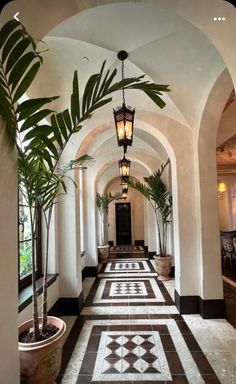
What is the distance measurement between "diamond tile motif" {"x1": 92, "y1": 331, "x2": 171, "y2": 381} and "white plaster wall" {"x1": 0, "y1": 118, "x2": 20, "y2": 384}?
1297 millimetres

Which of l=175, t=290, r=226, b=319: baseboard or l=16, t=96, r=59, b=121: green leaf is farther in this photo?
l=175, t=290, r=226, b=319: baseboard

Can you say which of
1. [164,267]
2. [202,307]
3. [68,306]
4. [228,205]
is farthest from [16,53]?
[228,205]

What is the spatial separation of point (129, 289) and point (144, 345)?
8.05 feet

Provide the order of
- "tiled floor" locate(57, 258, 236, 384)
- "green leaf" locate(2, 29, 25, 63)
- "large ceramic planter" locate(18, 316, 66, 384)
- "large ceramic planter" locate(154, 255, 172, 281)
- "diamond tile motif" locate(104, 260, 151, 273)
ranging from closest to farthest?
"green leaf" locate(2, 29, 25, 63), "large ceramic planter" locate(18, 316, 66, 384), "tiled floor" locate(57, 258, 236, 384), "large ceramic planter" locate(154, 255, 172, 281), "diamond tile motif" locate(104, 260, 151, 273)

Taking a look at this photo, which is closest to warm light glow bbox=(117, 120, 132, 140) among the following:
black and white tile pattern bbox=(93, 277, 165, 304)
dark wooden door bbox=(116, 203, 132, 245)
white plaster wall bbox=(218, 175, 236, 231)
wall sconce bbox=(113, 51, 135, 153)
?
wall sconce bbox=(113, 51, 135, 153)

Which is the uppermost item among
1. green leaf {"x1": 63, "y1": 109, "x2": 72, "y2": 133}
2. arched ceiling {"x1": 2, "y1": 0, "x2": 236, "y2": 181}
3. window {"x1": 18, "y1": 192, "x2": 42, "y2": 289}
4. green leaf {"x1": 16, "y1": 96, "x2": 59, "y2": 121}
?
arched ceiling {"x1": 2, "y1": 0, "x2": 236, "y2": 181}

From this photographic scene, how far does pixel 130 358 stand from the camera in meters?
2.82

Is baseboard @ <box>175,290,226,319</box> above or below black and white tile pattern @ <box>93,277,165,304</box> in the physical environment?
above

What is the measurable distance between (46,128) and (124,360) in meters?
2.52

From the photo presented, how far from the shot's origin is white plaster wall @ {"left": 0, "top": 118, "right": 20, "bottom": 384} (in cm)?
148

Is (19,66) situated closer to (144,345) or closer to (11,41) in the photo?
(11,41)

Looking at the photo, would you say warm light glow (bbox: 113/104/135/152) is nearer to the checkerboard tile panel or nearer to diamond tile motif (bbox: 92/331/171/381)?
diamond tile motif (bbox: 92/331/171/381)

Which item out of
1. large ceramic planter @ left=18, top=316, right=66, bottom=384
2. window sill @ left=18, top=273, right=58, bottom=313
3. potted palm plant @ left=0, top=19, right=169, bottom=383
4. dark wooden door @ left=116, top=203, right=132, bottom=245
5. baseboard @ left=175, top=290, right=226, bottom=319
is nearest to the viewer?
potted palm plant @ left=0, top=19, right=169, bottom=383

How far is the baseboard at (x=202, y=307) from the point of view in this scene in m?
3.85
